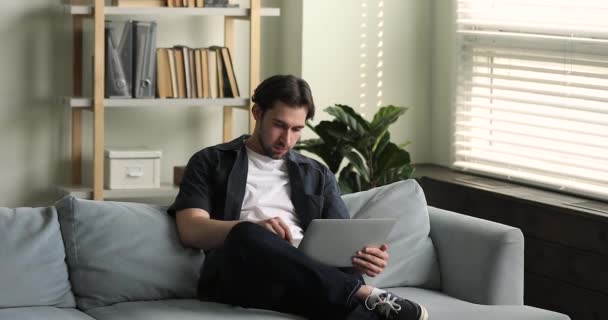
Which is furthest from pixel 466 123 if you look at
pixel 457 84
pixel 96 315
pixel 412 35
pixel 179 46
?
pixel 96 315

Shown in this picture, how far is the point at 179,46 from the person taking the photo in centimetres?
455

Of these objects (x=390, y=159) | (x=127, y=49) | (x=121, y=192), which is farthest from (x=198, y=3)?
(x=390, y=159)

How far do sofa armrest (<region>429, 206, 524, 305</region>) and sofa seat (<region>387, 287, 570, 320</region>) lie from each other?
0.27 feet

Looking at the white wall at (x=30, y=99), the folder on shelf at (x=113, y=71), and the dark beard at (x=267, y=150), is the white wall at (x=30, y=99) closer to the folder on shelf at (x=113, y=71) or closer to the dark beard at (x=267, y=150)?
the folder on shelf at (x=113, y=71)

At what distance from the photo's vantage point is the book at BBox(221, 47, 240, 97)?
4.59 m

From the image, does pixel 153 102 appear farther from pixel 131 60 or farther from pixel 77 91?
pixel 77 91

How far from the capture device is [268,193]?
3348mm

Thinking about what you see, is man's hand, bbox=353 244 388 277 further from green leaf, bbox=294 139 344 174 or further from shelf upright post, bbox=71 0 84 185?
shelf upright post, bbox=71 0 84 185

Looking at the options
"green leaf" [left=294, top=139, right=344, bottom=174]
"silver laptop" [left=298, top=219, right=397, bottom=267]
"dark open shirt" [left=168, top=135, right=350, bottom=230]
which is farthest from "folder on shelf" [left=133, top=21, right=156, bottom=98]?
"silver laptop" [left=298, top=219, right=397, bottom=267]

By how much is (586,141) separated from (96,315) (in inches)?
86.8

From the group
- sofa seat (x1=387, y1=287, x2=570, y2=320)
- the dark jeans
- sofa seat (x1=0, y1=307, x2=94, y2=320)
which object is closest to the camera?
sofa seat (x1=0, y1=307, x2=94, y2=320)

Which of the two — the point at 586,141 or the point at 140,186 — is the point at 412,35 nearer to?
the point at 586,141

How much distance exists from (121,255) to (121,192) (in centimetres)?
136

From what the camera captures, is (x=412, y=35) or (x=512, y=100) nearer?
(x=512, y=100)
